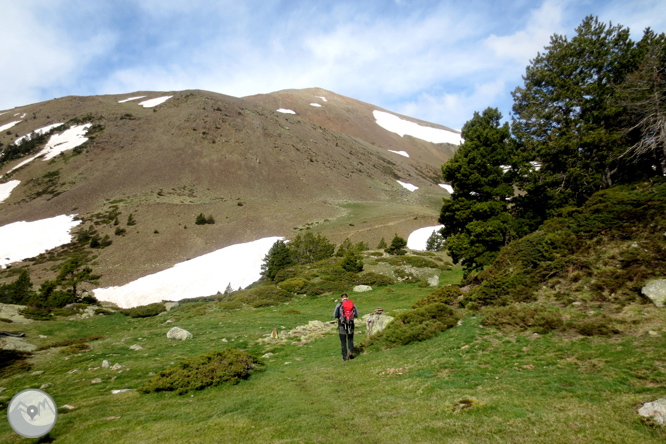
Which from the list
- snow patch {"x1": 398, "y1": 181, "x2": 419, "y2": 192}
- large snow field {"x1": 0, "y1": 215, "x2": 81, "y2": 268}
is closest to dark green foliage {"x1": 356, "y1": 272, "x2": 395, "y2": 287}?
large snow field {"x1": 0, "y1": 215, "x2": 81, "y2": 268}

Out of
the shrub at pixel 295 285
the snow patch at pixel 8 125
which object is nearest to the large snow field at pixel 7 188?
the snow patch at pixel 8 125

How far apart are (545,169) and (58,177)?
11447cm

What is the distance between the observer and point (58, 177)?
9219 cm

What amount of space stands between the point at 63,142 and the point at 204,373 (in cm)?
13406

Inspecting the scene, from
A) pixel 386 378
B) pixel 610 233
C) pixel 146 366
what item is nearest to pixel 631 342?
pixel 386 378

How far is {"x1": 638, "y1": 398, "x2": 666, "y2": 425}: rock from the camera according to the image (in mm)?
4437

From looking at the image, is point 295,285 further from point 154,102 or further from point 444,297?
point 154,102

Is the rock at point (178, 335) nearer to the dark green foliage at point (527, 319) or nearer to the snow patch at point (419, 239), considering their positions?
the dark green foliage at point (527, 319)

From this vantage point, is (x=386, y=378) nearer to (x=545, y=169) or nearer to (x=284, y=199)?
(x=545, y=169)

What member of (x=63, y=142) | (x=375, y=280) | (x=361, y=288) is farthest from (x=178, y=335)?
(x=63, y=142)

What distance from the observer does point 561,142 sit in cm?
2117

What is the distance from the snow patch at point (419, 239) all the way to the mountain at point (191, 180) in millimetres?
1756

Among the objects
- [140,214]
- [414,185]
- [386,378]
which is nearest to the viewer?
[386,378]

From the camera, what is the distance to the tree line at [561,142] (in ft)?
62.7
